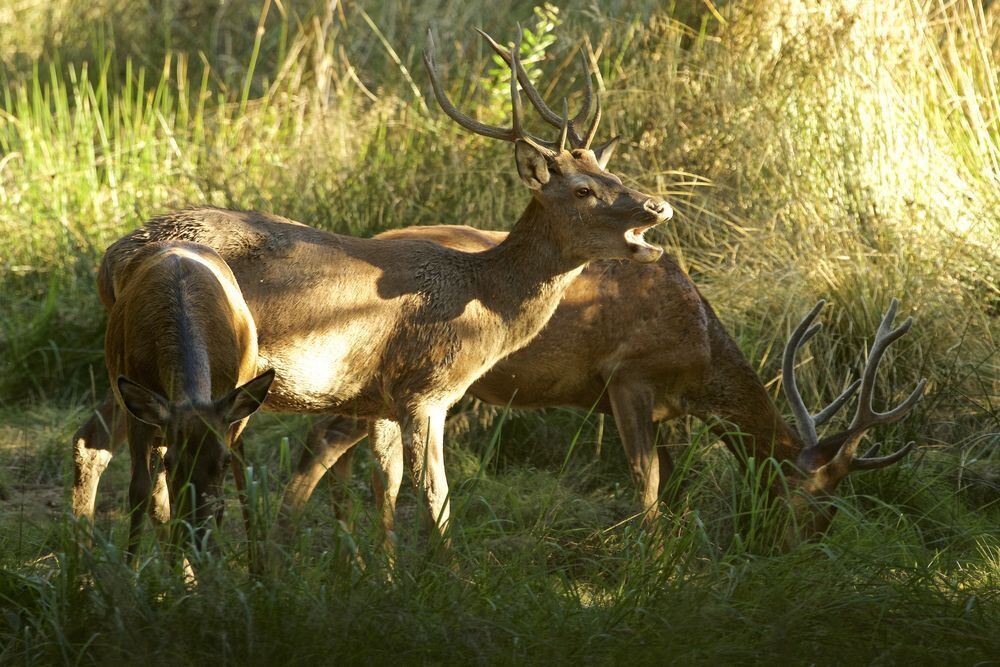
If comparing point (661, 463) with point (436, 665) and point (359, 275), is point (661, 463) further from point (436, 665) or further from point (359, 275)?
point (436, 665)

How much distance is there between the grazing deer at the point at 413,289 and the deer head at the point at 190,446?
1.34 meters

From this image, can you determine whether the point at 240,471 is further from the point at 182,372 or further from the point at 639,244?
the point at 639,244

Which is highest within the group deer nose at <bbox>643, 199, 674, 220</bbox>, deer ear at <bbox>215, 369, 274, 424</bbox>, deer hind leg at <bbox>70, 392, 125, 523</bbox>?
deer nose at <bbox>643, 199, 674, 220</bbox>

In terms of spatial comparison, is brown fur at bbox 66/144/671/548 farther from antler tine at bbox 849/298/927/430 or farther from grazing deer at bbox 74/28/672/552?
antler tine at bbox 849/298/927/430

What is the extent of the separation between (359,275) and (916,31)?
5467mm

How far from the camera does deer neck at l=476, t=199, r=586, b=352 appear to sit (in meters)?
6.30

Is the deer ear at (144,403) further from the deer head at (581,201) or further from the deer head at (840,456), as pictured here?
the deer head at (840,456)

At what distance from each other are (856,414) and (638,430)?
1.05m

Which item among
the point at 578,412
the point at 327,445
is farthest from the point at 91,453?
the point at 578,412

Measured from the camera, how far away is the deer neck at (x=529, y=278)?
20.7ft

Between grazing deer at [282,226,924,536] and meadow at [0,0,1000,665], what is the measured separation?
0.28 meters

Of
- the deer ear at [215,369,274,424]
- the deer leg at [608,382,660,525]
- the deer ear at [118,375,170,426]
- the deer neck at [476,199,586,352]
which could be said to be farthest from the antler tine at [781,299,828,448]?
the deer ear at [118,375,170,426]

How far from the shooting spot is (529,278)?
6320 mm

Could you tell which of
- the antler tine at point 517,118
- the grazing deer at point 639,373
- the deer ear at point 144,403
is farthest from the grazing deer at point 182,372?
the grazing deer at point 639,373
